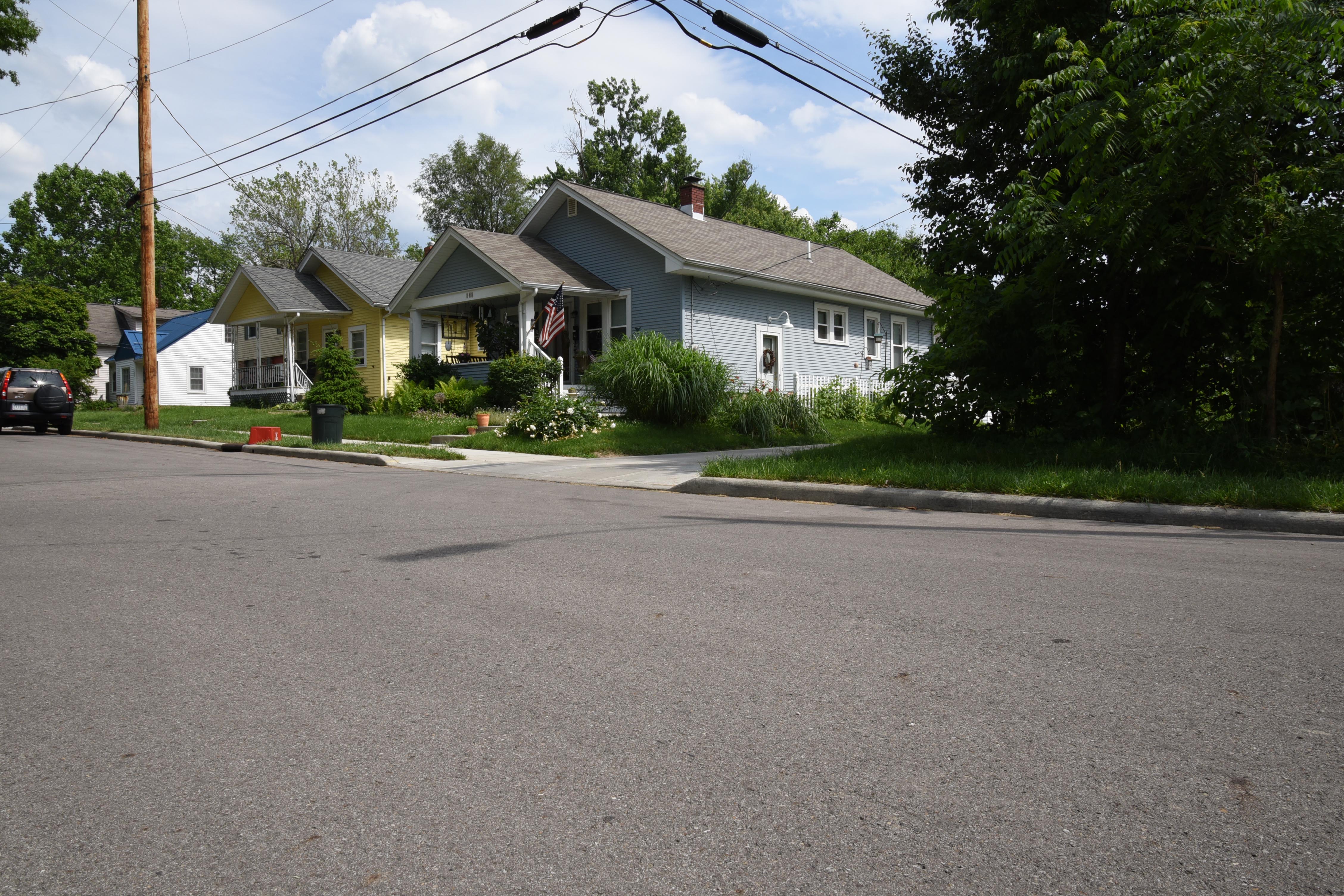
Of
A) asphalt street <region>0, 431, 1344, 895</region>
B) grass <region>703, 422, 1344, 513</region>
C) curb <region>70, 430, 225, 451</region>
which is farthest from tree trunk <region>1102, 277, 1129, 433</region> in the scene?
curb <region>70, 430, 225, 451</region>

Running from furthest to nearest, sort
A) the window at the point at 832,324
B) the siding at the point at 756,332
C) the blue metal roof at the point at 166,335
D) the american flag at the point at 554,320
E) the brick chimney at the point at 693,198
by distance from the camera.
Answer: the blue metal roof at the point at 166,335, the brick chimney at the point at 693,198, the window at the point at 832,324, the siding at the point at 756,332, the american flag at the point at 554,320

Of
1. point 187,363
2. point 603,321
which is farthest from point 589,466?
point 187,363

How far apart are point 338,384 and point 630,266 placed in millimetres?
10329

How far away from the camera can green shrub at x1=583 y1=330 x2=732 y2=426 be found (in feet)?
60.9

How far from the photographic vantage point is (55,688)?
359 cm

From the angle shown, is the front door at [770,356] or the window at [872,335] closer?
the front door at [770,356]

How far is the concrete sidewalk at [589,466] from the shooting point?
12.3 metres

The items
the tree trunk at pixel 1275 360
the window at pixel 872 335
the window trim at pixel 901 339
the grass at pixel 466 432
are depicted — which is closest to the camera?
the tree trunk at pixel 1275 360

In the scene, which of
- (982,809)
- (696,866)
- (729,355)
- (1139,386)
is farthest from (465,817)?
(729,355)

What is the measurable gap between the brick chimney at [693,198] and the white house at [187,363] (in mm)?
27745

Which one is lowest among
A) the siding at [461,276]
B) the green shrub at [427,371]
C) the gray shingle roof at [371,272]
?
the green shrub at [427,371]

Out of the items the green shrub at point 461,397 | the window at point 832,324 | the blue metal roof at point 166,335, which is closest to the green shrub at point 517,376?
the green shrub at point 461,397

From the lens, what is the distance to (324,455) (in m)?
16.0

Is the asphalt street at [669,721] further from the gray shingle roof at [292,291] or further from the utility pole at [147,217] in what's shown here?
the gray shingle roof at [292,291]
